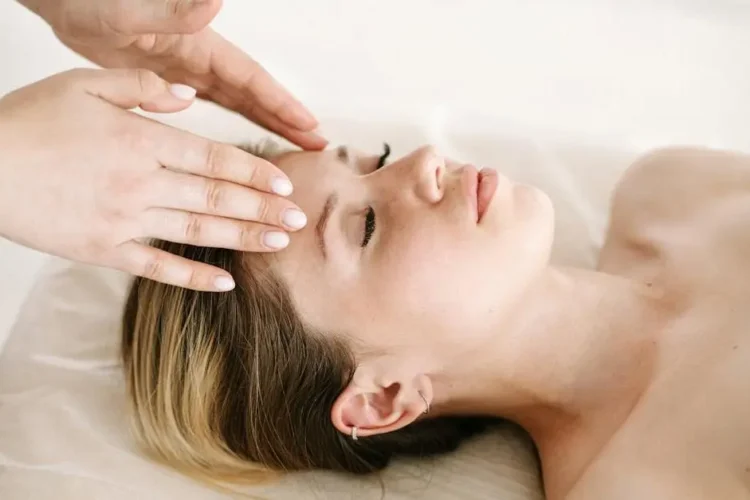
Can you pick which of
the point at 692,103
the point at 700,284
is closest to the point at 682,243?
the point at 700,284

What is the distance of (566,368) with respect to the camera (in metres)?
1.12

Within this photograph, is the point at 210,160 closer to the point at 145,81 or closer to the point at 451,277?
the point at 145,81

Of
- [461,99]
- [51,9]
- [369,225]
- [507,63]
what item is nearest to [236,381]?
[369,225]

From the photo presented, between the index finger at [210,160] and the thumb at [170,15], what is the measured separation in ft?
0.39

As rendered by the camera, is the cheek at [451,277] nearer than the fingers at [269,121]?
Yes

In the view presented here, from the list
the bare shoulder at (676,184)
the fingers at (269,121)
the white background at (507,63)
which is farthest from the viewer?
the white background at (507,63)

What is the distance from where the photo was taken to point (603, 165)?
1.51 m

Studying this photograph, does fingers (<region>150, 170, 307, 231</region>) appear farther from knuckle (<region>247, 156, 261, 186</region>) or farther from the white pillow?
the white pillow

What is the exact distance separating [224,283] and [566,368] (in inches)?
19.2

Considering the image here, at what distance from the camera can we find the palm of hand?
118 centimetres

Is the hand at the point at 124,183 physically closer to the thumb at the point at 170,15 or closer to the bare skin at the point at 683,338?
the thumb at the point at 170,15

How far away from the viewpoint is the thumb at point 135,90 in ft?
3.13

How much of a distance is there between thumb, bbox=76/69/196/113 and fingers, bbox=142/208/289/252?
0.14 m

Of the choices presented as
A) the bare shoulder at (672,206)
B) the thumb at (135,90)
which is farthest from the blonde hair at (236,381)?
the bare shoulder at (672,206)
